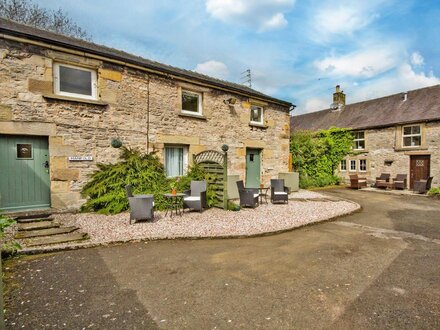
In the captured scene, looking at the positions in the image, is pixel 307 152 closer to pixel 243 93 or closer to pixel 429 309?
pixel 243 93

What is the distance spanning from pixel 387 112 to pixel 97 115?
66.2 feet

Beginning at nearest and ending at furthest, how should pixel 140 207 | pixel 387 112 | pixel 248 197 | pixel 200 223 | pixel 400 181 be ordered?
pixel 140 207, pixel 200 223, pixel 248 197, pixel 400 181, pixel 387 112

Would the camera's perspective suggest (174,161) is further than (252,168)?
No

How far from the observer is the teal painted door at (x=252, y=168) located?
1241 centimetres

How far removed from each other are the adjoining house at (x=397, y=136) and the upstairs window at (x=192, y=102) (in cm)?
1439


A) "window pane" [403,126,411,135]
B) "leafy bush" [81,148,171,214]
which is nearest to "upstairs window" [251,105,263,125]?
"leafy bush" [81,148,171,214]

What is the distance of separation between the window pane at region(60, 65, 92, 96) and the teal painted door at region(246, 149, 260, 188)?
7.41 m

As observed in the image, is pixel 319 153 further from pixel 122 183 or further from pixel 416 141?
pixel 122 183

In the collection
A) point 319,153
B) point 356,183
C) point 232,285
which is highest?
point 319,153

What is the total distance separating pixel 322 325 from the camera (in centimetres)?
264

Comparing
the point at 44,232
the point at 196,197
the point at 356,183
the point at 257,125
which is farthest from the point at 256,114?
the point at 44,232

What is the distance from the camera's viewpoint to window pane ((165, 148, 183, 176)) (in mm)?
9844

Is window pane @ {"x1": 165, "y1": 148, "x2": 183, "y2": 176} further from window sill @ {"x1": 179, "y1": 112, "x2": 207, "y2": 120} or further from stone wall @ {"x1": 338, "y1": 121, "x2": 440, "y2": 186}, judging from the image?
stone wall @ {"x1": 338, "y1": 121, "x2": 440, "y2": 186}

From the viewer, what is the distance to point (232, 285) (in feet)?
11.4
